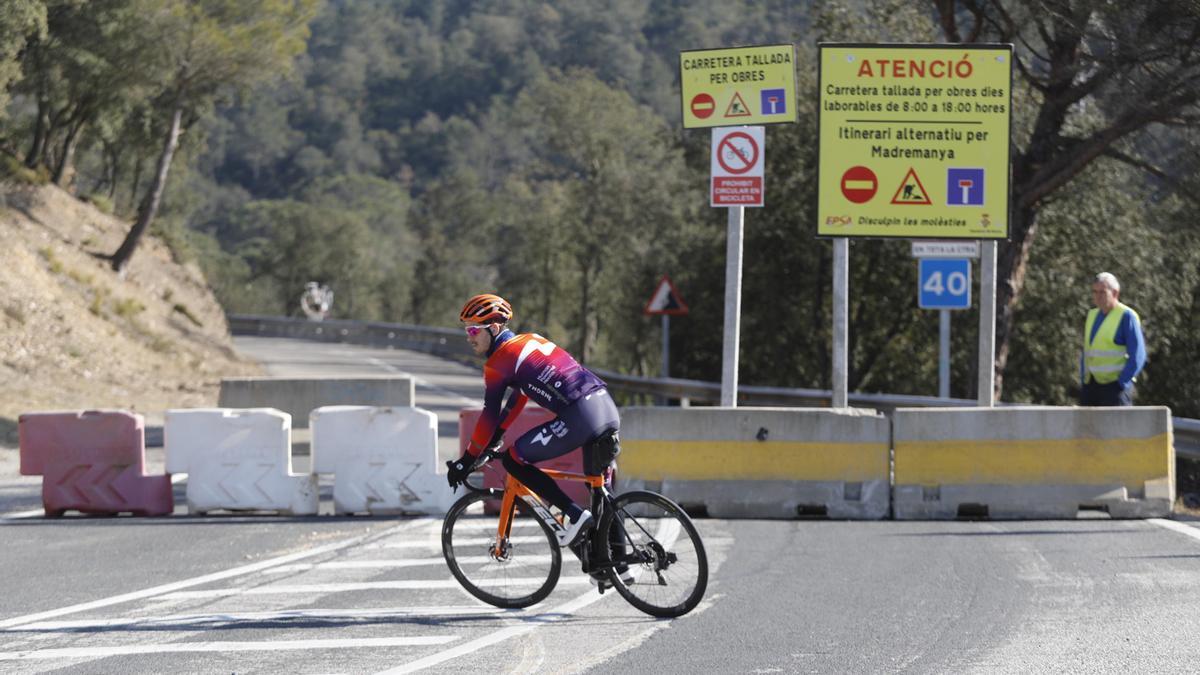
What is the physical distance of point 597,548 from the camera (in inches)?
317

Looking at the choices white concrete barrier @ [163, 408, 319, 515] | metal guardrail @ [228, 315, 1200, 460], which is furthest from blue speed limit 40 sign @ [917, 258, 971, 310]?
white concrete barrier @ [163, 408, 319, 515]

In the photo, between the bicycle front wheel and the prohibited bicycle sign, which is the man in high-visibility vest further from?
the bicycle front wheel

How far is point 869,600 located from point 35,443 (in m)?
7.37

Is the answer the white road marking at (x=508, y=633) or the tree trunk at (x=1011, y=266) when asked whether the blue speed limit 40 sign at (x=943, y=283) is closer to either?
the tree trunk at (x=1011, y=266)

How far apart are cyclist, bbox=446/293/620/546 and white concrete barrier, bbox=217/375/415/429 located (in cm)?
1238

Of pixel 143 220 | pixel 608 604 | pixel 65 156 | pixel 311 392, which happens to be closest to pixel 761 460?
pixel 608 604

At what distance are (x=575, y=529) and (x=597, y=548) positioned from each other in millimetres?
151

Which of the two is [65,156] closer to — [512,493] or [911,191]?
[911,191]

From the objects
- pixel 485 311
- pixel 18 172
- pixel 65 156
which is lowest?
pixel 485 311

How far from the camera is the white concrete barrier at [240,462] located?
41.4ft

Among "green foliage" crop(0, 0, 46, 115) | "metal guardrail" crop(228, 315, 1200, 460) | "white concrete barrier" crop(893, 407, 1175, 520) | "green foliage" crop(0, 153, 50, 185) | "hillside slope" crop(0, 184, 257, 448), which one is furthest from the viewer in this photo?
"green foliage" crop(0, 153, 50, 185)

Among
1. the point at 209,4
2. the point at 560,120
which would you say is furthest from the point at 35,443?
the point at 560,120

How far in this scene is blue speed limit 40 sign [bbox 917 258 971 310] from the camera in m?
20.1

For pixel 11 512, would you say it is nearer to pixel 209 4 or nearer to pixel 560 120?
pixel 209 4
